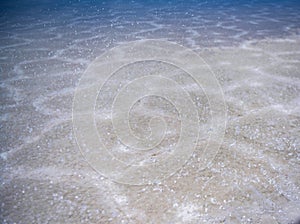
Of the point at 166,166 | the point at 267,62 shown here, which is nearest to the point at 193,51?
the point at 267,62

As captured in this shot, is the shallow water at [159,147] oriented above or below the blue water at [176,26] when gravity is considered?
below

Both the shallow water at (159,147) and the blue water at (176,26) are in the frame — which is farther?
the blue water at (176,26)

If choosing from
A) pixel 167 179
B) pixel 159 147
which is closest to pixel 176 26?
pixel 159 147

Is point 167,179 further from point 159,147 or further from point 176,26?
point 176,26

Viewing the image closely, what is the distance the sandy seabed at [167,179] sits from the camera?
4.51ft

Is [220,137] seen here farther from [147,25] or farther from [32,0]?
[32,0]

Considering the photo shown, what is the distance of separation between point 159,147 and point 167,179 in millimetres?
356

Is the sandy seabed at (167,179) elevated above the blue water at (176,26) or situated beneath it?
situated beneath

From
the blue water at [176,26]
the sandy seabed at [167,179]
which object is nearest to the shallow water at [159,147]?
the sandy seabed at [167,179]

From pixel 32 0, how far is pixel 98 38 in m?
9.79

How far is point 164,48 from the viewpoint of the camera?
4094 mm

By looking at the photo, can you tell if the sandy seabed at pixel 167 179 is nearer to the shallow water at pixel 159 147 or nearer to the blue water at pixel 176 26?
the shallow water at pixel 159 147

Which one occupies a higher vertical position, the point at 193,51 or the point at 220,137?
the point at 193,51

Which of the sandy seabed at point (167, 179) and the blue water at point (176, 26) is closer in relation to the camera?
the sandy seabed at point (167, 179)
